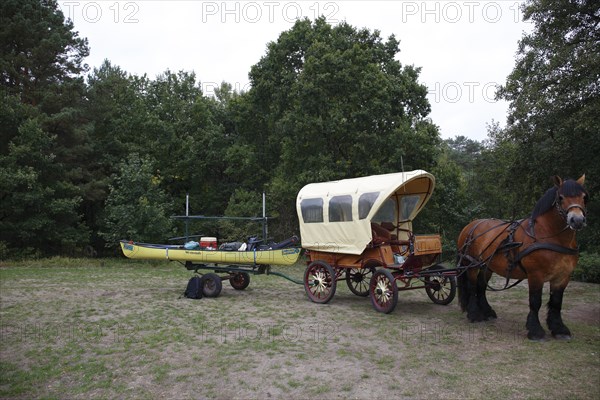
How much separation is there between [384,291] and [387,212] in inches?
86.2

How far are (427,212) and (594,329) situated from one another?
13.7 meters

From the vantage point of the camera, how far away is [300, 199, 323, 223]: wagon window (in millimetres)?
10148

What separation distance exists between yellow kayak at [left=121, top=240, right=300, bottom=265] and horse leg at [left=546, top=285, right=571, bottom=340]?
17.6ft

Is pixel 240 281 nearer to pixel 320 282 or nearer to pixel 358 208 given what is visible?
pixel 320 282

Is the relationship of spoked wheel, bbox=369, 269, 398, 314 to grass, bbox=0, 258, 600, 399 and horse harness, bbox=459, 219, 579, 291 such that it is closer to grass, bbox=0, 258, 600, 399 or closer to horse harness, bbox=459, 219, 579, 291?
grass, bbox=0, 258, 600, 399

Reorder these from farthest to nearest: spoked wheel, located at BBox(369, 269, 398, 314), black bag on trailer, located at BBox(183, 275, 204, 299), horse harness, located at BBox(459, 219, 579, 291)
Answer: black bag on trailer, located at BBox(183, 275, 204, 299) → spoked wheel, located at BBox(369, 269, 398, 314) → horse harness, located at BBox(459, 219, 579, 291)

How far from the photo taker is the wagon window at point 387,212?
10195 millimetres

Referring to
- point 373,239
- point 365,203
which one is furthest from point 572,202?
point 373,239

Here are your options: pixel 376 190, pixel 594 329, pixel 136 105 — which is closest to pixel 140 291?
pixel 376 190

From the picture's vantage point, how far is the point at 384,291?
348 inches

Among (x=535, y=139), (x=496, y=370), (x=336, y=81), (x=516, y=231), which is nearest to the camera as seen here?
(x=496, y=370)

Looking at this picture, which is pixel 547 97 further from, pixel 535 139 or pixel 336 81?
pixel 336 81

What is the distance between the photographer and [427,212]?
21.1m

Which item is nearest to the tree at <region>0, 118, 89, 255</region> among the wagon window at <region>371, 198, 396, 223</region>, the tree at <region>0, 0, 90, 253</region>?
the tree at <region>0, 0, 90, 253</region>
